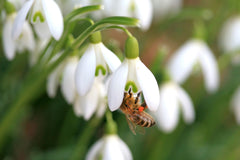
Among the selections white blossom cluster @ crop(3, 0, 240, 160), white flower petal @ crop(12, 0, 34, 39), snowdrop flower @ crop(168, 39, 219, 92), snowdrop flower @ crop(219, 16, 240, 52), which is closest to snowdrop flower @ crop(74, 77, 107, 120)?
white blossom cluster @ crop(3, 0, 240, 160)

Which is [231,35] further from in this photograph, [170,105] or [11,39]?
[11,39]

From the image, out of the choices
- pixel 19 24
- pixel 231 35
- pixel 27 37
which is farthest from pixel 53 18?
pixel 231 35

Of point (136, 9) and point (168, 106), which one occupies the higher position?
point (136, 9)

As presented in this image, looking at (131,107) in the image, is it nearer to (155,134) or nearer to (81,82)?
(81,82)

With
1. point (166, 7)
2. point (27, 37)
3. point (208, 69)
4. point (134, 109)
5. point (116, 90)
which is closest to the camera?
point (116, 90)

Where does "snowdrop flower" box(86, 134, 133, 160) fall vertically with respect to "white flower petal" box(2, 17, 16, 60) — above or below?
below

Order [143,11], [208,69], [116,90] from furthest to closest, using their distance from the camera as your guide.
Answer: [208,69] → [143,11] → [116,90]

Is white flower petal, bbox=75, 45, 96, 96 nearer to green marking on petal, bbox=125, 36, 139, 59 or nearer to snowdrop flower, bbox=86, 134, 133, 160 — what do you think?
green marking on petal, bbox=125, 36, 139, 59
